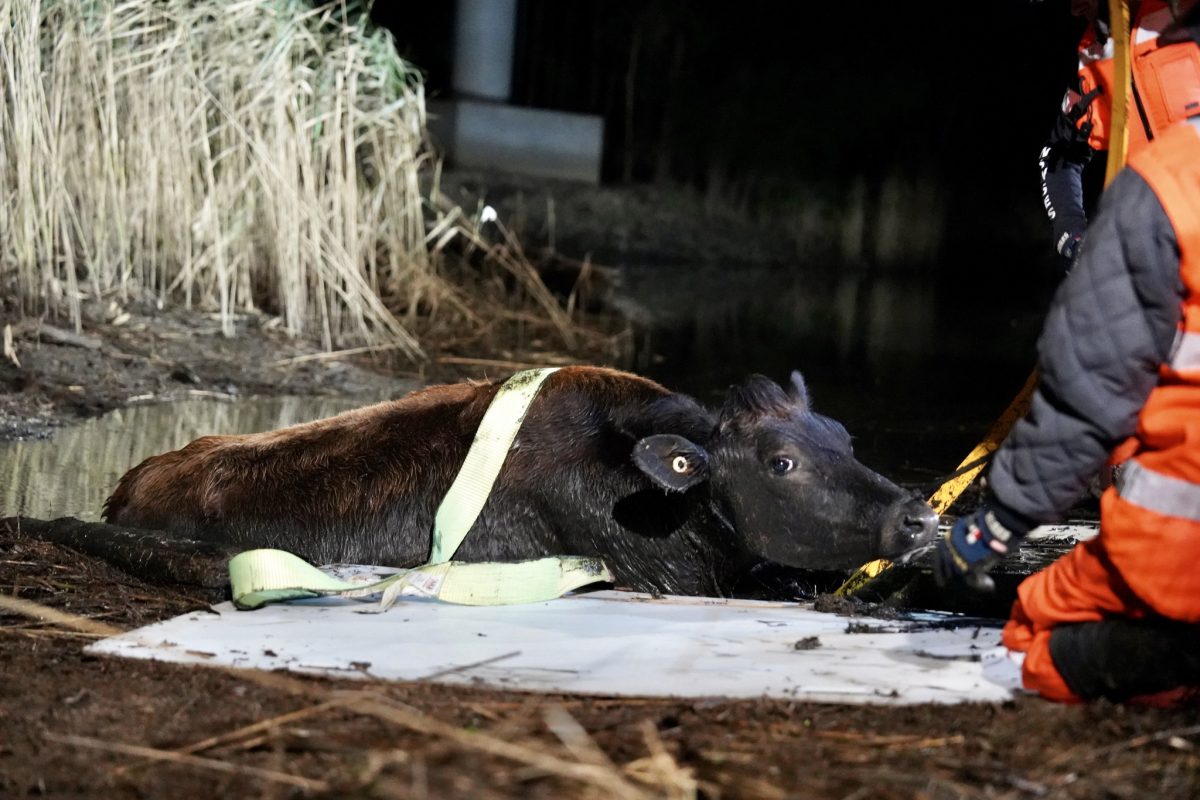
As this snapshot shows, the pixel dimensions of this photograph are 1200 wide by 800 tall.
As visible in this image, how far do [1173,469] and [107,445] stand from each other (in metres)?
5.63

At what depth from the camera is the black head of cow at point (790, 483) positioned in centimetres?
492

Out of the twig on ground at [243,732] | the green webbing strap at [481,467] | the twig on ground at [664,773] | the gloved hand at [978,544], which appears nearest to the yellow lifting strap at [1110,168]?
the gloved hand at [978,544]

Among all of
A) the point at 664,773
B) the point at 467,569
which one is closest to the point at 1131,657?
the point at 664,773

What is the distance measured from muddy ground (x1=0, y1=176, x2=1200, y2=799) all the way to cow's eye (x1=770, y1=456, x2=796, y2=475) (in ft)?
5.48

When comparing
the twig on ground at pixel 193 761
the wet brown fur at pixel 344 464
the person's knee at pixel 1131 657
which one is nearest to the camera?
the twig on ground at pixel 193 761

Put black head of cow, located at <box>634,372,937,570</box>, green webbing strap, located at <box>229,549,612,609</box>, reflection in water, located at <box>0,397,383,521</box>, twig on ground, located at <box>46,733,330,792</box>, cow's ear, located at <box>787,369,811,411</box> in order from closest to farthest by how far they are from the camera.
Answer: twig on ground, located at <box>46,733,330,792</box>, green webbing strap, located at <box>229,549,612,609</box>, black head of cow, located at <box>634,372,937,570</box>, cow's ear, located at <box>787,369,811,411</box>, reflection in water, located at <box>0,397,383,521</box>

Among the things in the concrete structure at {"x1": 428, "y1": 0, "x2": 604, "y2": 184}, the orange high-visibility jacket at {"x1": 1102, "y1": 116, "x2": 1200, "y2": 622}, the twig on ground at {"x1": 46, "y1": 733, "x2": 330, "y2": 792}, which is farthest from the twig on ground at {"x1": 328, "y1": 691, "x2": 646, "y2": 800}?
the concrete structure at {"x1": 428, "y1": 0, "x2": 604, "y2": 184}

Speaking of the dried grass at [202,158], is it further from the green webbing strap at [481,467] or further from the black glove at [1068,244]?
the black glove at [1068,244]

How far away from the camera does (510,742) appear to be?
3.15 meters

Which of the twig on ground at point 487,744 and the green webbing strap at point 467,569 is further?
the green webbing strap at point 467,569

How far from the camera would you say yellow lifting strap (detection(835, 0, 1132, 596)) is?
4121 mm

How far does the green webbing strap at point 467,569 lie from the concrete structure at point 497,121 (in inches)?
660

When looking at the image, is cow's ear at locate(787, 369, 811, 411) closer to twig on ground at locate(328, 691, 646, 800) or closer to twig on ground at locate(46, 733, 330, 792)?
twig on ground at locate(328, 691, 646, 800)

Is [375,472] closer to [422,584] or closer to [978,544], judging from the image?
[422,584]
